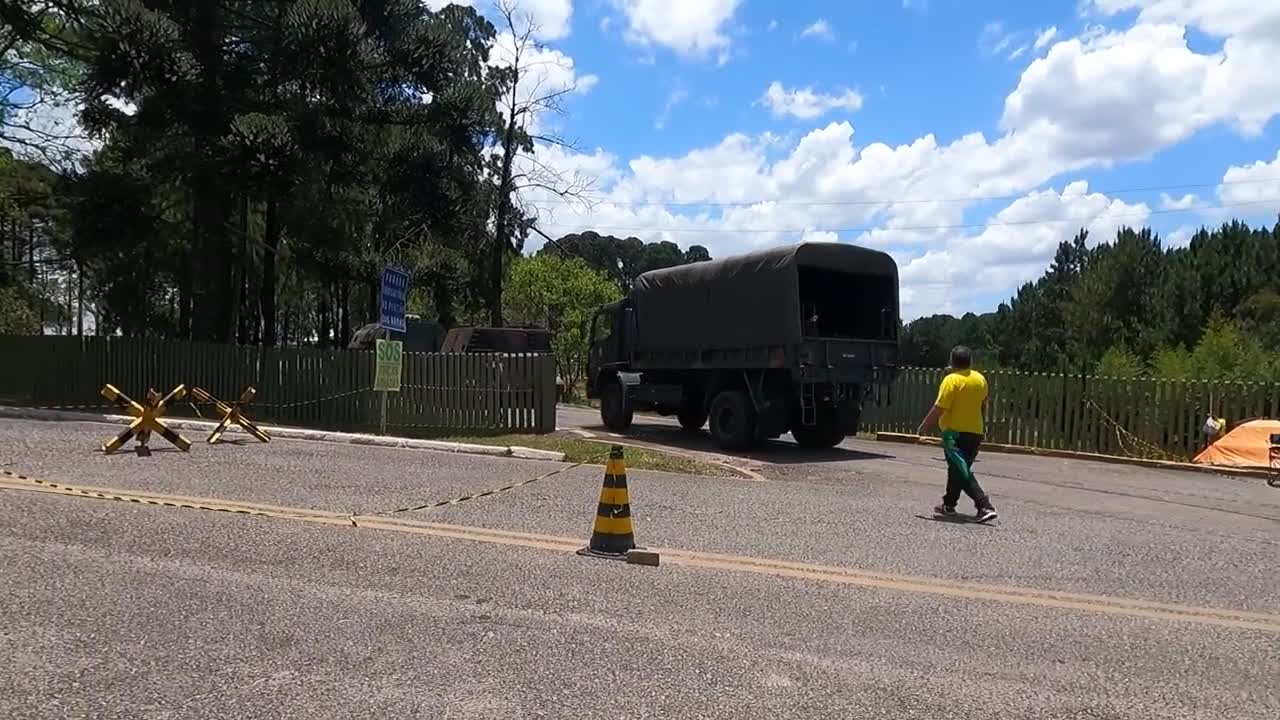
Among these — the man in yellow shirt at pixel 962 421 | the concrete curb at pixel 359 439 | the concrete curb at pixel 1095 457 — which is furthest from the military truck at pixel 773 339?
the man in yellow shirt at pixel 962 421

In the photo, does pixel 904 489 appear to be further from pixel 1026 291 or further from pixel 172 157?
pixel 1026 291

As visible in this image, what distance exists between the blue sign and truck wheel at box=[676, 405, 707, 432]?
6421mm

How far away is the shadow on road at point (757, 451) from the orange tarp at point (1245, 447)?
5269mm

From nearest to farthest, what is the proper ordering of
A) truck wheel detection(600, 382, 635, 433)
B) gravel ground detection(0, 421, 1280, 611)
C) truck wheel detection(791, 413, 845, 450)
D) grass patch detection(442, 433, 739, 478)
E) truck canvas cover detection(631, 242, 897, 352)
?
gravel ground detection(0, 421, 1280, 611) → grass patch detection(442, 433, 739, 478) → truck canvas cover detection(631, 242, 897, 352) → truck wheel detection(791, 413, 845, 450) → truck wheel detection(600, 382, 635, 433)

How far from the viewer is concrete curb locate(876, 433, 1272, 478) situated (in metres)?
16.2

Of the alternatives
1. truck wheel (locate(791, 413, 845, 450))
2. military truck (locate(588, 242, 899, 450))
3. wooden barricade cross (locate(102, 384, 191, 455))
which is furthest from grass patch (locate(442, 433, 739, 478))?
wooden barricade cross (locate(102, 384, 191, 455))

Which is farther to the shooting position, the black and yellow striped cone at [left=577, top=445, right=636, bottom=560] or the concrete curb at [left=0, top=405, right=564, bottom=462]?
the concrete curb at [left=0, top=405, right=564, bottom=462]

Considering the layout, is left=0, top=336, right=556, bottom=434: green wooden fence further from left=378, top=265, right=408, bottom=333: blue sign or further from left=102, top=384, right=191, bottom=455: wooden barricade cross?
left=102, top=384, right=191, bottom=455: wooden barricade cross

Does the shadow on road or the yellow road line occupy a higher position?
the shadow on road

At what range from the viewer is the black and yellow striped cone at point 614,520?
7828mm

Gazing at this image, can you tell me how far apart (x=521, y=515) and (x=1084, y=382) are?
13.2 meters

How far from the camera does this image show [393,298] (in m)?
15.6

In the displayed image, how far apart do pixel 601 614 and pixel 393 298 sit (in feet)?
33.9

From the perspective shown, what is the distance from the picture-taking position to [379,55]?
22.5 metres
